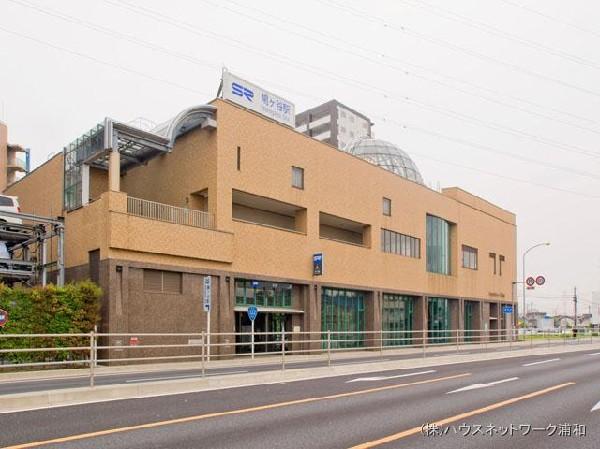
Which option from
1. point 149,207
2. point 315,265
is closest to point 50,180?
point 149,207

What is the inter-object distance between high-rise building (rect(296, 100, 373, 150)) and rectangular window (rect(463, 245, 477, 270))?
172 ft

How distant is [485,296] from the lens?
181 ft

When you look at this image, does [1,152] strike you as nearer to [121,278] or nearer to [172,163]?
[172,163]

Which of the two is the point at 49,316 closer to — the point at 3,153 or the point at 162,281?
the point at 162,281

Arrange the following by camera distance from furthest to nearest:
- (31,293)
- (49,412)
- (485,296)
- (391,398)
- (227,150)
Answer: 1. (485,296)
2. (227,150)
3. (31,293)
4. (391,398)
5. (49,412)

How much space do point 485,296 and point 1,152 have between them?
5732 centimetres

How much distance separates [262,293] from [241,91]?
36.4 ft

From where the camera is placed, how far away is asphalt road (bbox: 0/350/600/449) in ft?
25.4

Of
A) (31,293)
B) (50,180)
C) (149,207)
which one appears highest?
(50,180)

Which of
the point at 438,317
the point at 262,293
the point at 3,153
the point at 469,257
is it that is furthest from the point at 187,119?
the point at 3,153

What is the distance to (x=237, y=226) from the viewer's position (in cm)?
3066

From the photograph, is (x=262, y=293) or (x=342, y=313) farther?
(x=342, y=313)

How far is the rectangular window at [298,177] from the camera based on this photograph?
114 ft

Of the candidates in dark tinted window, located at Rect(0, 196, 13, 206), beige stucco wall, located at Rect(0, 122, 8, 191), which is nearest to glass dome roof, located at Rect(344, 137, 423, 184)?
dark tinted window, located at Rect(0, 196, 13, 206)
